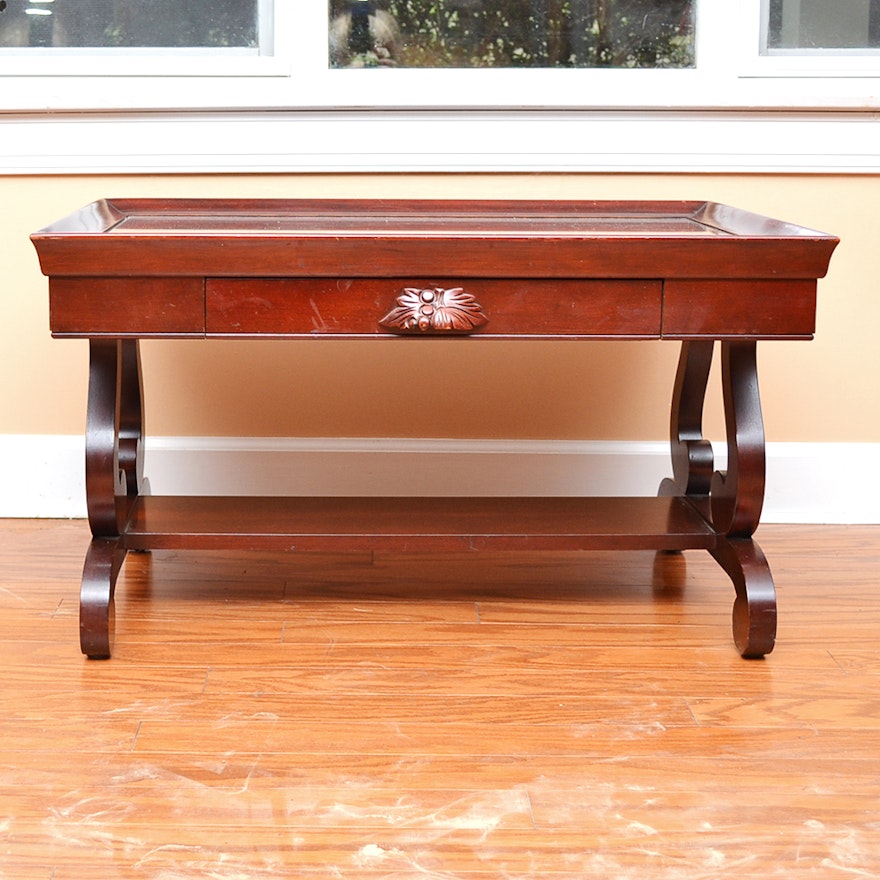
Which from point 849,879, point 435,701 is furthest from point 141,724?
point 849,879

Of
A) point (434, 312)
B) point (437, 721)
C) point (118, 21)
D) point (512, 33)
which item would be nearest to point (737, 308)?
point (434, 312)

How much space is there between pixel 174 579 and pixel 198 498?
0.19m

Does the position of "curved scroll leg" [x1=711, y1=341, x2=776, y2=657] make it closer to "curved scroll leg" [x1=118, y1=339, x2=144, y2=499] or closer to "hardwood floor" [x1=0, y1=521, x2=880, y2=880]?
"hardwood floor" [x1=0, y1=521, x2=880, y2=880]

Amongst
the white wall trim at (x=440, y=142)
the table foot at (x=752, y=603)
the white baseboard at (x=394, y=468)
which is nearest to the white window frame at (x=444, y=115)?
the white wall trim at (x=440, y=142)

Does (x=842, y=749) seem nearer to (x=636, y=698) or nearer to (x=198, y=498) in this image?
(x=636, y=698)

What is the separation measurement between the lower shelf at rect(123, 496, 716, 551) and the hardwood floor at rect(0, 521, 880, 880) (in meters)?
0.17

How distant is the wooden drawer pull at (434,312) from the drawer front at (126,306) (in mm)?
324

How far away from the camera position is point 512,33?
271 cm

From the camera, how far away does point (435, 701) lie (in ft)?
6.27

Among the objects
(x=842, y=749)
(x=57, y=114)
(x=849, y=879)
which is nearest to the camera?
(x=849, y=879)

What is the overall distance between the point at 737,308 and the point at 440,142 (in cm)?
102

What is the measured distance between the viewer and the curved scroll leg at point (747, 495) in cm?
207

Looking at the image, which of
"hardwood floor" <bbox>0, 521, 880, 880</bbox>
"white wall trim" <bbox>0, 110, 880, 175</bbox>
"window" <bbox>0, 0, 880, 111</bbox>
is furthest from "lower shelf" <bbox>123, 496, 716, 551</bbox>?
"window" <bbox>0, 0, 880, 111</bbox>

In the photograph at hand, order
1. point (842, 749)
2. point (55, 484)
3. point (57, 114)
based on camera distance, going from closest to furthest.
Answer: point (842, 749)
point (57, 114)
point (55, 484)
